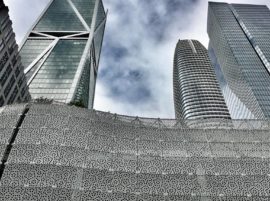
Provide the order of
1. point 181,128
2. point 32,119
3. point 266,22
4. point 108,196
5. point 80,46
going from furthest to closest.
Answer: point 266,22
point 80,46
point 181,128
point 32,119
point 108,196

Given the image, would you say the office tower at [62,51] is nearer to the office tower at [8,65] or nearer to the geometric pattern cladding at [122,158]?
the office tower at [8,65]

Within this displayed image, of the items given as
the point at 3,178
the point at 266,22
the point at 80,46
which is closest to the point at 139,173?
the point at 3,178

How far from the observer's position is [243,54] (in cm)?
12962

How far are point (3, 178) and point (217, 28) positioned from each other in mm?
148496

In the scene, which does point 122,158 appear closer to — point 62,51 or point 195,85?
point 62,51

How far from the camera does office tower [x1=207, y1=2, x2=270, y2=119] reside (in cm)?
11219

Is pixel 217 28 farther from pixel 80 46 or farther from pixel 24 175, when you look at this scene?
pixel 24 175

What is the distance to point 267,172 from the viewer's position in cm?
2170

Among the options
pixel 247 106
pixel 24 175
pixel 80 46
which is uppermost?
pixel 24 175

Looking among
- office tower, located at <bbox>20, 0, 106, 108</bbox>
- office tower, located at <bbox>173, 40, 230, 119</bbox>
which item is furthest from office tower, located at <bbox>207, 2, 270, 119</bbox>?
office tower, located at <bbox>20, 0, 106, 108</bbox>

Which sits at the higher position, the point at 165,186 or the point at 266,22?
the point at 165,186

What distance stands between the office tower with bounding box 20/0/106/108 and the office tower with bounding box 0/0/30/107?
87.5 feet

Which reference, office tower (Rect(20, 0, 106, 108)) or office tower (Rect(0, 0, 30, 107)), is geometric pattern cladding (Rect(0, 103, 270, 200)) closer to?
office tower (Rect(0, 0, 30, 107))

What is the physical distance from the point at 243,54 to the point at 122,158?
118m
